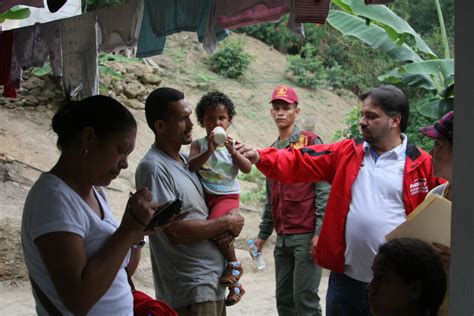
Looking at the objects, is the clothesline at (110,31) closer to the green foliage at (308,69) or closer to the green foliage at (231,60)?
the green foliage at (231,60)

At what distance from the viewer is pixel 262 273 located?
32.9 feet

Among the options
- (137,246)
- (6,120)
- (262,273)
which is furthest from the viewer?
(6,120)

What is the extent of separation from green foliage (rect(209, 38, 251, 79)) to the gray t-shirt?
14.0 metres

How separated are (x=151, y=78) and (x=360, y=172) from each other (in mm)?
11340

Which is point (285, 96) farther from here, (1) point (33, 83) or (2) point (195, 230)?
(1) point (33, 83)

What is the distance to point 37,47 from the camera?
5141 millimetres

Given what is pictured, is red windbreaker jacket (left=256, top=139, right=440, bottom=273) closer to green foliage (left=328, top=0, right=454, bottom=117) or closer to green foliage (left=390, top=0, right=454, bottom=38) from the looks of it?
Answer: green foliage (left=328, top=0, right=454, bottom=117)

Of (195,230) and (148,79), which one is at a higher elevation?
(195,230)

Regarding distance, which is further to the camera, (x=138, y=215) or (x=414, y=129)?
(x=414, y=129)

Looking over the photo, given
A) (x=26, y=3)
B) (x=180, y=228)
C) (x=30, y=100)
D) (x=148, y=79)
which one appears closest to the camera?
(x=180, y=228)

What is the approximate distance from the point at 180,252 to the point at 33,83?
411 inches

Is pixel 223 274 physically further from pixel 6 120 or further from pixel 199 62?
pixel 199 62

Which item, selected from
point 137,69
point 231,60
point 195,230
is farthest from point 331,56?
point 195,230

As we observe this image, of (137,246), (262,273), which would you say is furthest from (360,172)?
(262,273)
